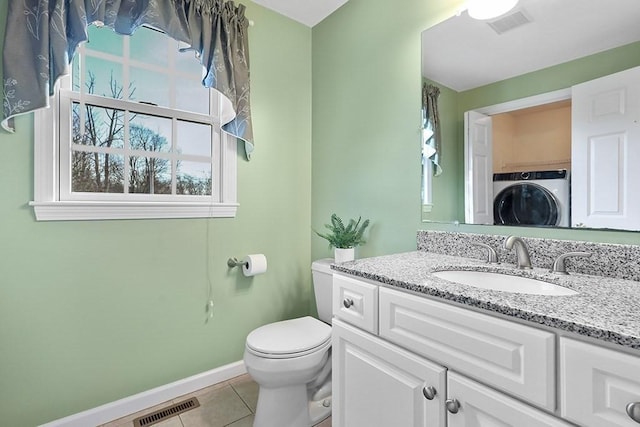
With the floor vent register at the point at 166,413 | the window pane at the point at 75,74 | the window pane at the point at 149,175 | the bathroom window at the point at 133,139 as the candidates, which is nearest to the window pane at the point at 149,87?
the bathroom window at the point at 133,139

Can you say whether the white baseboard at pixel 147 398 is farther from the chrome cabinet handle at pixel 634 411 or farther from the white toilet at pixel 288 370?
the chrome cabinet handle at pixel 634 411

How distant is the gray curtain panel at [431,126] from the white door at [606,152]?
0.53 m

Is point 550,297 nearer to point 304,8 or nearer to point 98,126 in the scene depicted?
point 98,126

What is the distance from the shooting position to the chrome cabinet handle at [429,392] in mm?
862

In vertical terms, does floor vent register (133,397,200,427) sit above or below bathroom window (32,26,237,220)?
below

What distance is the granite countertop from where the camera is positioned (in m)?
0.60

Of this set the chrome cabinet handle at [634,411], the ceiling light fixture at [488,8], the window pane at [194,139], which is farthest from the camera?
the window pane at [194,139]

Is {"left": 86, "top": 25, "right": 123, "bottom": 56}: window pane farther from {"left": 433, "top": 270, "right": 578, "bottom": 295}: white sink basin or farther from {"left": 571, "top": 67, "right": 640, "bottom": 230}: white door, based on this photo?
{"left": 571, "top": 67, "right": 640, "bottom": 230}: white door

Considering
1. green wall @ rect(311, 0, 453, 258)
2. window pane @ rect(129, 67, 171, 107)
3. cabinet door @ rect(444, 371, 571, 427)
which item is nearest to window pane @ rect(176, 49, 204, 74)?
window pane @ rect(129, 67, 171, 107)

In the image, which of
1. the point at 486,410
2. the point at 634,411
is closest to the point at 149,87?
the point at 486,410

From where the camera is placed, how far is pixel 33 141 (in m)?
1.36

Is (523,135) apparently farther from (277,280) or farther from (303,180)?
(277,280)

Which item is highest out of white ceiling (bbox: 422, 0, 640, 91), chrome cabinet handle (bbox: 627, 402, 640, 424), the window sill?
white ceiling (bbox: 422, 0, 640, 91)

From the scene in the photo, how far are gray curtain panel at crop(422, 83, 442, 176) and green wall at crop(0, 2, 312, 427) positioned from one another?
0.96 metres
